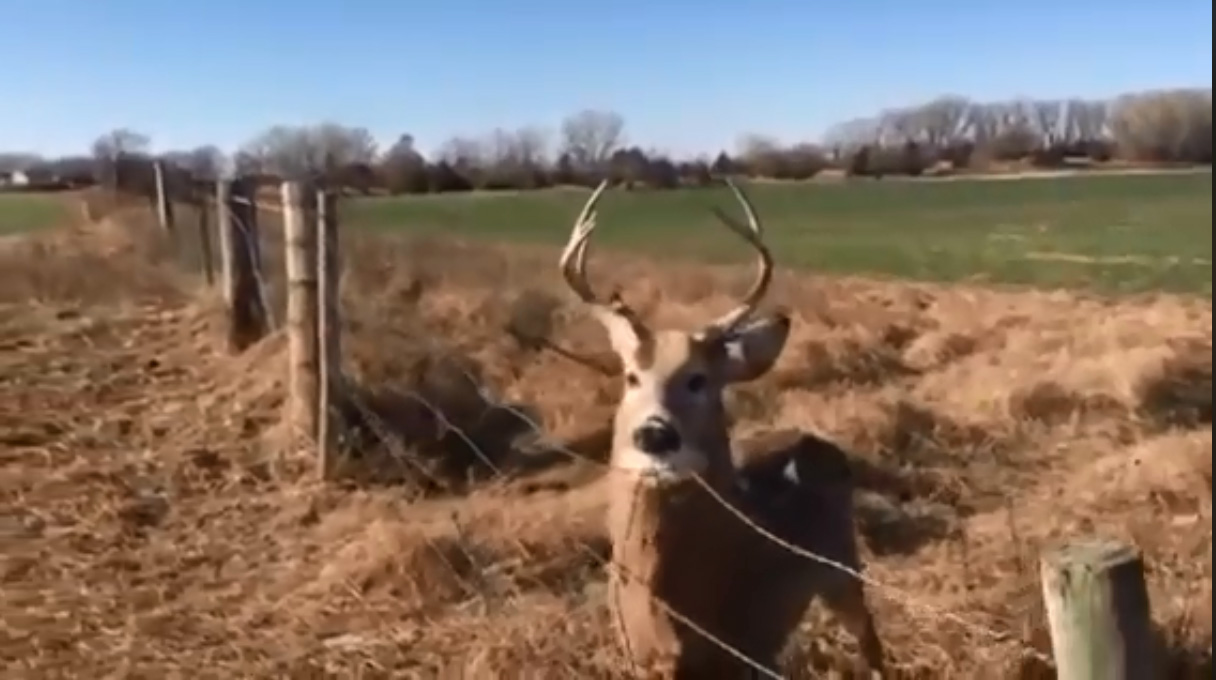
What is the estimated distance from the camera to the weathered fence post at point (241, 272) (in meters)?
10.4

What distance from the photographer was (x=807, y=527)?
5.16m

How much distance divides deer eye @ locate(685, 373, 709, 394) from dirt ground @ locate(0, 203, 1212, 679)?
0.88m

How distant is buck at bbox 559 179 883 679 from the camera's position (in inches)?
180

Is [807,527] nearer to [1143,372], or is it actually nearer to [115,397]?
[115,397]

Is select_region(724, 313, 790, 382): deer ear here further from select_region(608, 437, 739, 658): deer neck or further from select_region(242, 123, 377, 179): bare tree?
select_region(242, 123, 377, 179): bare tree

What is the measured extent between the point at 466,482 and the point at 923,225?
32431 mm

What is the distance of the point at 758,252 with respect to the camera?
Answer: 5.18m

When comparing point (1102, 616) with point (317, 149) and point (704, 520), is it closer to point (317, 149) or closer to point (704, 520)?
point (704, 520)

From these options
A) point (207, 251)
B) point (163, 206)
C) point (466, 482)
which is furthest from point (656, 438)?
point (163, 206)

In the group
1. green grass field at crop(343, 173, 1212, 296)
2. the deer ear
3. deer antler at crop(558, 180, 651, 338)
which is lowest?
green grass field at crop(343, 173, 1212, 296)

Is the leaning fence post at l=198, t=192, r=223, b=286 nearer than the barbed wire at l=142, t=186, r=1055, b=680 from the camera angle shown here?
No

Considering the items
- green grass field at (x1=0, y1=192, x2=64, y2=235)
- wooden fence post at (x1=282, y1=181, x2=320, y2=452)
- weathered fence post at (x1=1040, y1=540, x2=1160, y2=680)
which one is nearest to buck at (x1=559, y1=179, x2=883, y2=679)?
weathered fence post at (x1=1040, y1=540, x2=1160, y2=680)

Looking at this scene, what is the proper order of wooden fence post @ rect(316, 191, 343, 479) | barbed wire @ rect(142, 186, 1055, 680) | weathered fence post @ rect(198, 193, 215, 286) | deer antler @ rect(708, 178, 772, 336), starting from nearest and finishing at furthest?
barbed wire @ rect(142, 186, 1055, 680) < deer antler @ rect(708, 178, 772, 336) < wooden fence post @ rect(316, 191, 343, 479) < weathered fence post @ rect(198, 193, 215, 286)

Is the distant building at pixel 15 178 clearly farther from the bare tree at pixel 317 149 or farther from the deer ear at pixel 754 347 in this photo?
the deer ear at pixel 754 347
